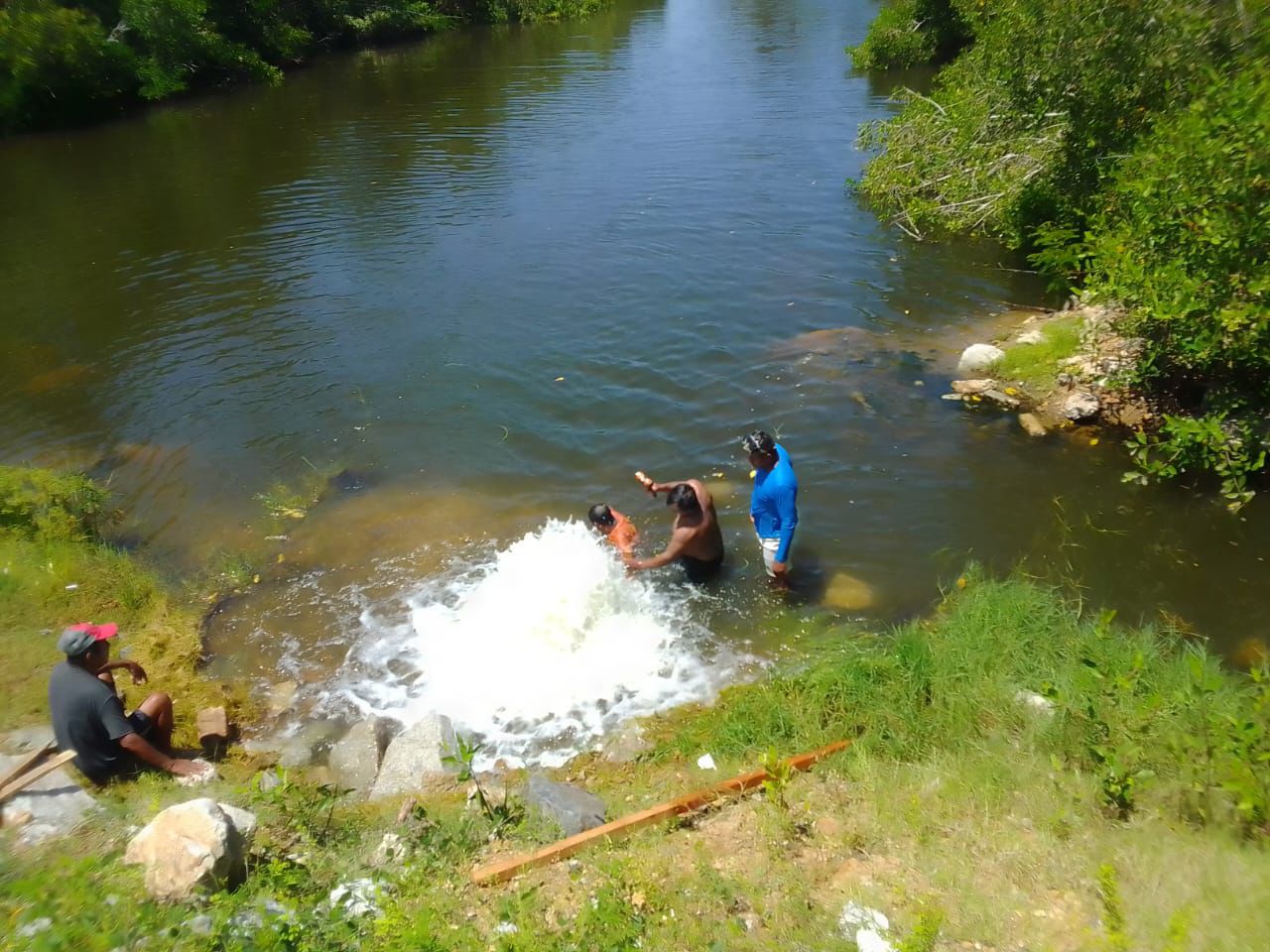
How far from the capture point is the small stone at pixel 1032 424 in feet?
39.3

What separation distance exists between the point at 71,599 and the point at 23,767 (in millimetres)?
3513

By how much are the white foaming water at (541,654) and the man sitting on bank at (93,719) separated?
2051 millimetres

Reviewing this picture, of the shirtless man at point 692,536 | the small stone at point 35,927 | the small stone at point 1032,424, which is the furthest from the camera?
the small stone at point 1032,424

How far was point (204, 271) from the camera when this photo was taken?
19.8 m

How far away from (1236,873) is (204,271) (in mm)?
21641

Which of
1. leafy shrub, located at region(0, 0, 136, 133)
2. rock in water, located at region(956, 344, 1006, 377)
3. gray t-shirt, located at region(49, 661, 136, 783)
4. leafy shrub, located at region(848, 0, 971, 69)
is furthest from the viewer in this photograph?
leafy shrub, located at region(848, 0, 971, 69)

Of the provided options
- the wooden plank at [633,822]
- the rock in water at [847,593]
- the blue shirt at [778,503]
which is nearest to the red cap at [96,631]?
the wooden plank at [633,822]

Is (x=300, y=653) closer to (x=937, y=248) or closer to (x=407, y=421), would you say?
(x=407, y=421)

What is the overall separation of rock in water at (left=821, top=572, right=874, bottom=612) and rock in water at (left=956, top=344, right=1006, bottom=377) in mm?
5543

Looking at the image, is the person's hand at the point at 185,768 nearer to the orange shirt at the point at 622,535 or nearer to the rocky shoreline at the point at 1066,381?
the orange shirt at the point at 622,535

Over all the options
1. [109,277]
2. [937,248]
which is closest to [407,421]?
[109,277]

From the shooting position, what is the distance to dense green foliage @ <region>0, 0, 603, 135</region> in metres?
34.5

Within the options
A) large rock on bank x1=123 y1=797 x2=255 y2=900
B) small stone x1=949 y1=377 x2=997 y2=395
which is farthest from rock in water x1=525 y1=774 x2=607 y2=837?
small stone x1=949 y1=377 x2=997 y2=395

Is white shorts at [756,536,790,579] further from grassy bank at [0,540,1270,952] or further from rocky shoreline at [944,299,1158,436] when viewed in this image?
rocky shoreline at [944,299,1158,436]
